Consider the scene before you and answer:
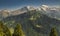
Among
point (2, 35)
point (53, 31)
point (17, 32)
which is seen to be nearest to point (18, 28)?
point (17, 32)

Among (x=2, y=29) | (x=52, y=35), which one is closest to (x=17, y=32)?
(x=2, y=29)

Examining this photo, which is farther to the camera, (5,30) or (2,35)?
(5,30)

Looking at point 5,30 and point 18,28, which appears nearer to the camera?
point 18,28

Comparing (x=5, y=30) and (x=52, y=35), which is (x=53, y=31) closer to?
(x=52, y=35)

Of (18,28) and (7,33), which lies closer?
(18,28)

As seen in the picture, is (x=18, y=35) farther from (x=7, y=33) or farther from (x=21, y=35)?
(x=7, y=33)

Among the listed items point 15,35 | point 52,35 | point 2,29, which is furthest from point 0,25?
point 52,35

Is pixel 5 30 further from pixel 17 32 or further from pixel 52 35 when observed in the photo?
pixel 52 35
